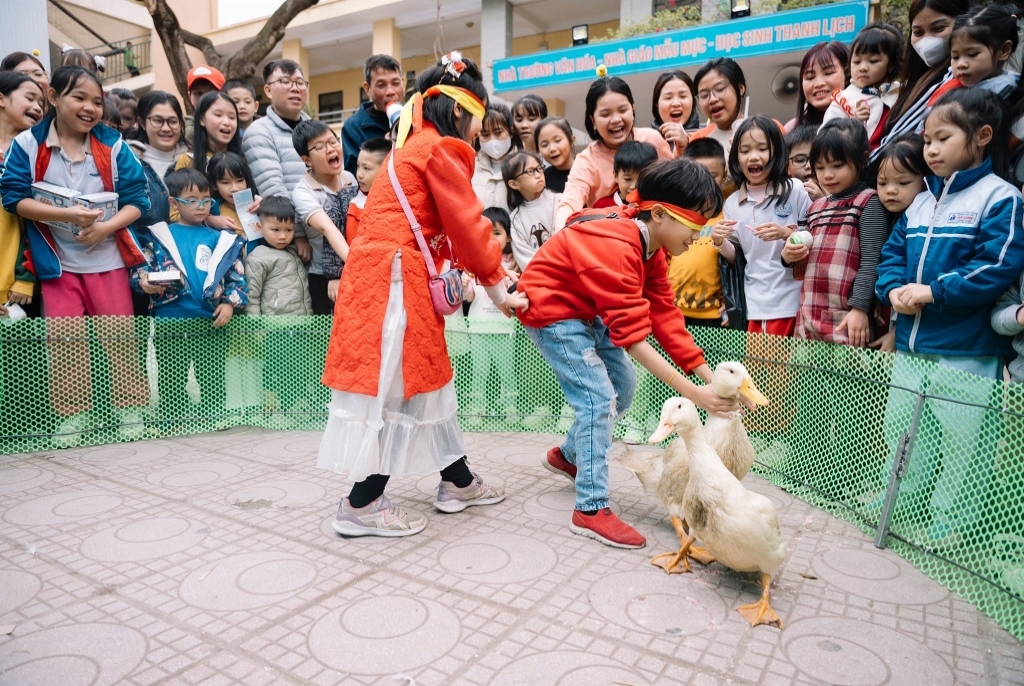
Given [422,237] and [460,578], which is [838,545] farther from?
[422,237]

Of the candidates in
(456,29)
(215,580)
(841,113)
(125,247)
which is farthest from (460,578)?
(456,29)

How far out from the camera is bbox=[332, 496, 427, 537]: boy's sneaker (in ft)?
8.88

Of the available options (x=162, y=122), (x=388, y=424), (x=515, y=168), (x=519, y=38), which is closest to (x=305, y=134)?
(x=162, y=122)

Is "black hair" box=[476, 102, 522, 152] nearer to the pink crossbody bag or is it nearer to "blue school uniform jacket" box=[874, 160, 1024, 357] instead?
the pink crossbody bag

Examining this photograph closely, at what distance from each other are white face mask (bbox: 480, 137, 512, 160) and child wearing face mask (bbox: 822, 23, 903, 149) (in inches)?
89.3

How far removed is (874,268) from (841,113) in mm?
1391

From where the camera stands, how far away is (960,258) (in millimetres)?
2822

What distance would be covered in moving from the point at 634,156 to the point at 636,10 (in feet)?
41.9

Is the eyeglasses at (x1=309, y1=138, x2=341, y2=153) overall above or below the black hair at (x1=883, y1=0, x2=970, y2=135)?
below

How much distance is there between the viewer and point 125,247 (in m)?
4.12

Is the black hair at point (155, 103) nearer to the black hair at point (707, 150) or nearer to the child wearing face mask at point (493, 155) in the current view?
the child wearing face mask at point (493, 155)

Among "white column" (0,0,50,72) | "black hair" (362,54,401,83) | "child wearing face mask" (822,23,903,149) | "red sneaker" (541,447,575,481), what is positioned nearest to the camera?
"red sneaker" (541,447,575,481)

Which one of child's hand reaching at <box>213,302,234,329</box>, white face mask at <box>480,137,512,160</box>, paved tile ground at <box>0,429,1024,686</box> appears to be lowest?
paved tile ground at <box>0,429,1024,686</box>

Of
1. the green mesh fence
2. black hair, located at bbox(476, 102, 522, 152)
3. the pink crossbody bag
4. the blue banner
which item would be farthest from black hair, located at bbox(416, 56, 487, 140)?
the blue banner
